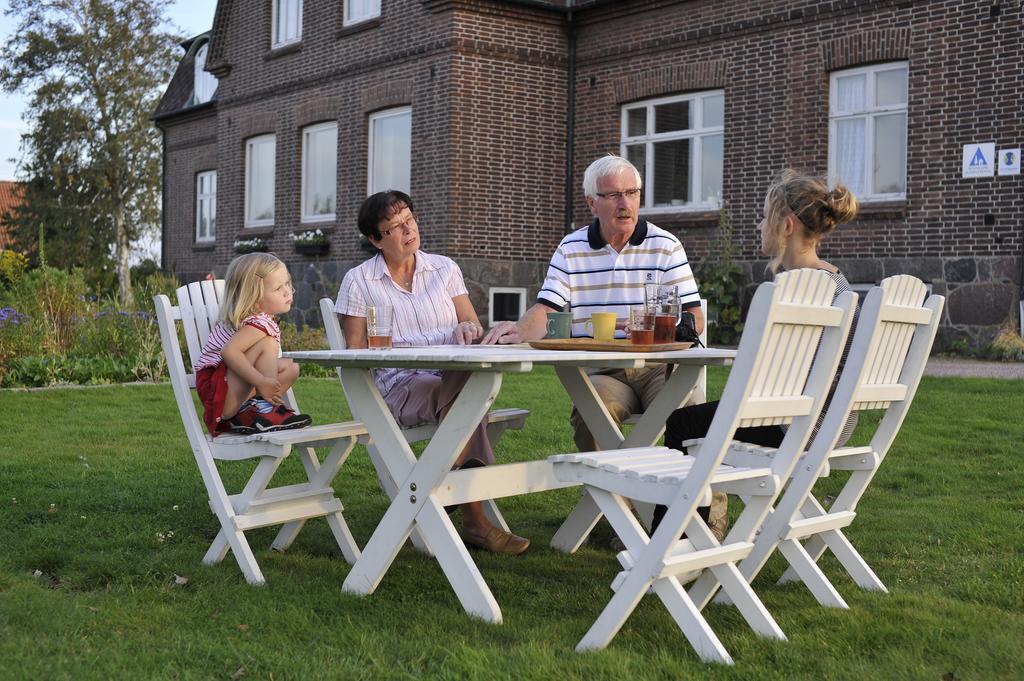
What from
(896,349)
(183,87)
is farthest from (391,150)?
(896,349)

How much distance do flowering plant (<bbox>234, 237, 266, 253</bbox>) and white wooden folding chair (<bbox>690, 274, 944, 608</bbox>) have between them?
1580 centimetres

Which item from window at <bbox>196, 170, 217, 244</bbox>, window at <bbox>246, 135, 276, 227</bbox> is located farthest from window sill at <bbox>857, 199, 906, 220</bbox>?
window at <bbox>196, 170, 217, 244</bbox>

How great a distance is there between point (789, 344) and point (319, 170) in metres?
15.5

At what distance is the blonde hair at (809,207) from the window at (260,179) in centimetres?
1585

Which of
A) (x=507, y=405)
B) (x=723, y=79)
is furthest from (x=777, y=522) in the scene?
(x=723, y=79)

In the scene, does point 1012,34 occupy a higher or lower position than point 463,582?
higher

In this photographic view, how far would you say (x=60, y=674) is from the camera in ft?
10.4

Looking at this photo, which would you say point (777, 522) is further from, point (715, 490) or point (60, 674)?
point (60, 674)

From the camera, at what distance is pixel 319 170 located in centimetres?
1823

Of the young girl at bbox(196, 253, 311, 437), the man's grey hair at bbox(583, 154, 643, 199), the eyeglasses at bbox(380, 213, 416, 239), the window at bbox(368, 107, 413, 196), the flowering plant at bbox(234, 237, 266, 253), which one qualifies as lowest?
the young girl at bbox(196, 253, 311, 437)

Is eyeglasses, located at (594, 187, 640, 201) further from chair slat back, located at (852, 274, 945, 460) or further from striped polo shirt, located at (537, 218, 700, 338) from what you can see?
chair slat back, located at (852, 274, 945, 460)

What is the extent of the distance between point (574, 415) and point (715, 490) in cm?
166

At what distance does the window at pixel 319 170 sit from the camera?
18000mm

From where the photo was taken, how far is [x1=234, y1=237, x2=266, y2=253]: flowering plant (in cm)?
1917
